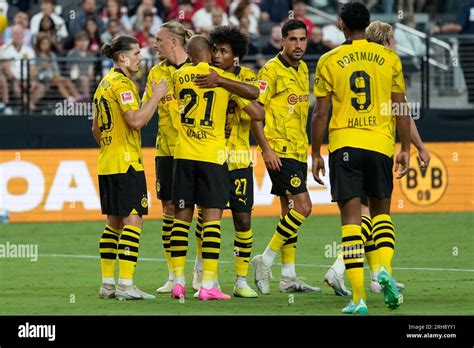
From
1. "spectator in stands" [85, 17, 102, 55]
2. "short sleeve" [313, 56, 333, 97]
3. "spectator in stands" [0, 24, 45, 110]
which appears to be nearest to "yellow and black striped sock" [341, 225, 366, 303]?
"short sleeve" [313, 56, 333, 97]

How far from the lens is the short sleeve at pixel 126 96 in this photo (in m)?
11.5

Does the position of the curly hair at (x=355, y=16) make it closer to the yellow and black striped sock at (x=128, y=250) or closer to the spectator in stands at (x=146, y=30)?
the yellow and black striped sock at (x=128, y=250)

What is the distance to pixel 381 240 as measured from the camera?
1077 centimetres

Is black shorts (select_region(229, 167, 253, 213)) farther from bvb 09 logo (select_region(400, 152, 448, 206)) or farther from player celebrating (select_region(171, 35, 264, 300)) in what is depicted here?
bvb 09 logo (select_region(400, 152, 448, 206))

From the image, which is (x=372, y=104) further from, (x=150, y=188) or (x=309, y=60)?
(x=309, y=60)

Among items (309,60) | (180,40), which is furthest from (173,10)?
(180,40)

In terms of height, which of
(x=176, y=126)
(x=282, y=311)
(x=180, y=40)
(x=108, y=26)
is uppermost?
(x=108, y=26)

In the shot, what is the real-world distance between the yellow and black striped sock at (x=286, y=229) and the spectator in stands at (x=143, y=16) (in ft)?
36.5

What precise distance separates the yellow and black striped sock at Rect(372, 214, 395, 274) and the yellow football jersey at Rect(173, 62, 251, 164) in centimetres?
158

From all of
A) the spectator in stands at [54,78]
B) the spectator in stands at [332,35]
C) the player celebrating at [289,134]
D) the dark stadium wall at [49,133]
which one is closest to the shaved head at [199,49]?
the player celebrating at [289,134]

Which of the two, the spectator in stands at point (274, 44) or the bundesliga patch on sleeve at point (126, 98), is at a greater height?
the spectator in stands at point (274, 44)

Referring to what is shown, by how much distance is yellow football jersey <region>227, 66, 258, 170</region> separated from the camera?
1190 centimetres

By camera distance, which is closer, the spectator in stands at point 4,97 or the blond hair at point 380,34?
the blond hair at point 380,34
